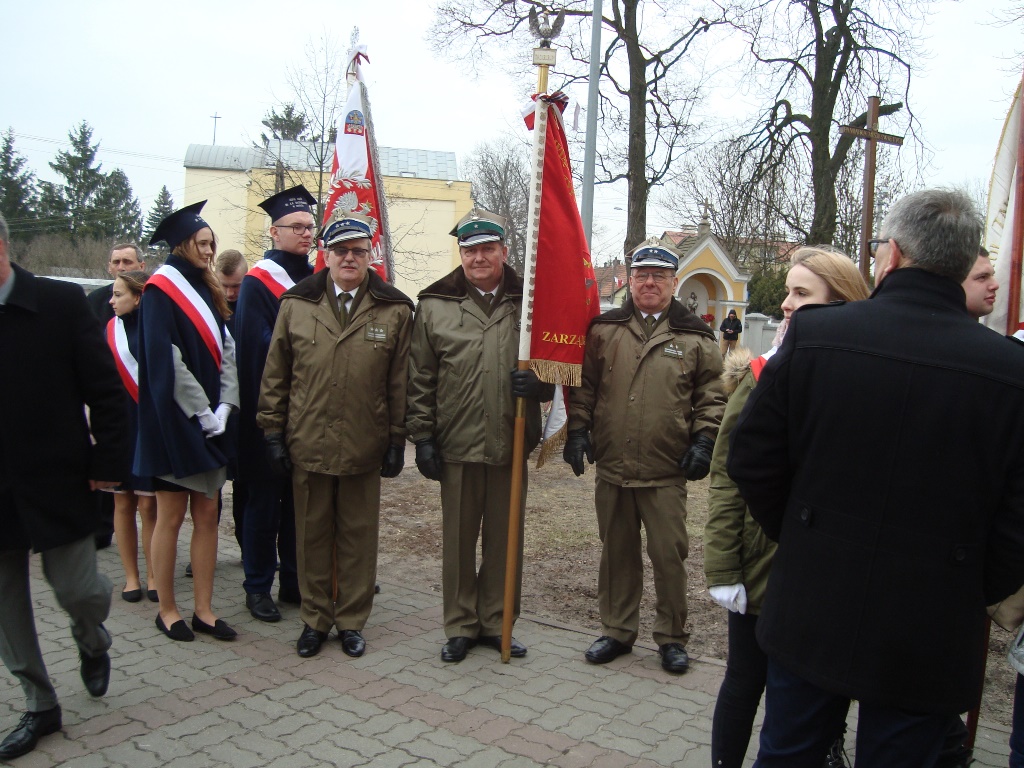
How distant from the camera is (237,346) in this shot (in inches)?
192

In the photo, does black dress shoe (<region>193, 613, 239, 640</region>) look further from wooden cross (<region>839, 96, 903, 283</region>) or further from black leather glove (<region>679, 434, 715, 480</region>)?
wooden cross (<region>839, 96, 903, 283</region>)

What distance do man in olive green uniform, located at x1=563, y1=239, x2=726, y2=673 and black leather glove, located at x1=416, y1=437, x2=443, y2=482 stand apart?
697 mm

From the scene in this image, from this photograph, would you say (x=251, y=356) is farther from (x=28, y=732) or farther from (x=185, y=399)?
(x=28, y=732)

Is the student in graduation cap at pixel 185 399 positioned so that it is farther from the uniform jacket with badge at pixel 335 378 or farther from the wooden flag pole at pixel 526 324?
the wooden flag pole at pixel 526 324

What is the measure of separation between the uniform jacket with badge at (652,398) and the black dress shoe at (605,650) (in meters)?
0.87

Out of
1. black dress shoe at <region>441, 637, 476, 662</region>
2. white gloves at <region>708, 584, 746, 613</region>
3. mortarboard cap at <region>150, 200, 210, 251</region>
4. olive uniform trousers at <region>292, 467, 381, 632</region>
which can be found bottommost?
black dress shoe at <region>441, 637, 476, 662</region>

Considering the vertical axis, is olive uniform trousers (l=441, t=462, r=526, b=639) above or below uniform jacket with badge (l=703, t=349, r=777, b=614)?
below

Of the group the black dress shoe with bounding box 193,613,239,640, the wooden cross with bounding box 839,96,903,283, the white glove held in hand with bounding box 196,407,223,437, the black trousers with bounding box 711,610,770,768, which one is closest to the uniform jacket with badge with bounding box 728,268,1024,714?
the black trousers with bounding box 711,610,770,768

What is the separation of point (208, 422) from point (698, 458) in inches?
101

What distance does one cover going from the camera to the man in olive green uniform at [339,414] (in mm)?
4301

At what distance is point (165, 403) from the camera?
431 cm

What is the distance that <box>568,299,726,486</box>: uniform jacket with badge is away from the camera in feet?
13.9

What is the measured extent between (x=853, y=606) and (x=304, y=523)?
3123mm

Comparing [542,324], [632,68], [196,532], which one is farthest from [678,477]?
[632,68]
